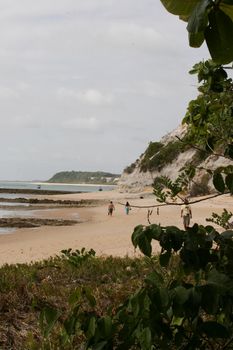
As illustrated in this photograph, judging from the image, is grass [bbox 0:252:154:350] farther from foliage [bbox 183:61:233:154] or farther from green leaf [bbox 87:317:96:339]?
foliage [bbox 183:61:233:154]

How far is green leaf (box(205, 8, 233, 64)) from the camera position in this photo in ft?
3.35

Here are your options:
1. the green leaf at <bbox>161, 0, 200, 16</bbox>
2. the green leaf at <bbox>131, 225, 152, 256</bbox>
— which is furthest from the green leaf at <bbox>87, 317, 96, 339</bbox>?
the green leaf at <bbox>161, 0, 200, 16</bbox>

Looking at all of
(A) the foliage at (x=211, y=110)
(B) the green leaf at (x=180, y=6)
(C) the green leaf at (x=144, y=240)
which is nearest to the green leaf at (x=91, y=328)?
(C) the green leaf at (x=144, y=240)

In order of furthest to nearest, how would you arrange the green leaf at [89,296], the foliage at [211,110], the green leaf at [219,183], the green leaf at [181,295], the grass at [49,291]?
the grass at [49,291], the foliage at [211,110], the green leaf at [89,296], the green leaf at [219,183], the green leaf at [181,295]

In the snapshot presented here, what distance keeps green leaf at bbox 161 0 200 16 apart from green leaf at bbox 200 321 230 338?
1.00 metres

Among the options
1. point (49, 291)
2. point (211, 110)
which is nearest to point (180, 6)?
point (211, 110)

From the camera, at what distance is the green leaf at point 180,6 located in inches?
41.8

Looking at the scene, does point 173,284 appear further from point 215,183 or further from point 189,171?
point 189,171

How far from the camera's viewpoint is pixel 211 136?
2.53 meters

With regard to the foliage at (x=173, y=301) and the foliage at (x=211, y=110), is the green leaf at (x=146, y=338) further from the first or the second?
the foliage at (x=211, y=110)

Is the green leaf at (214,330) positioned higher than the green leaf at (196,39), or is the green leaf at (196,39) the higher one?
the green leaf at (196,39)

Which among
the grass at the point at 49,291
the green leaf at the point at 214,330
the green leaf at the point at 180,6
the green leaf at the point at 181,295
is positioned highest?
the green leaf at the point at 180,6

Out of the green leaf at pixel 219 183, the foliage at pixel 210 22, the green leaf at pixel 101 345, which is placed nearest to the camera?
the foliage at pixel 210 22

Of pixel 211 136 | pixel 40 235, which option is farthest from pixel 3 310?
pixel 40 235
